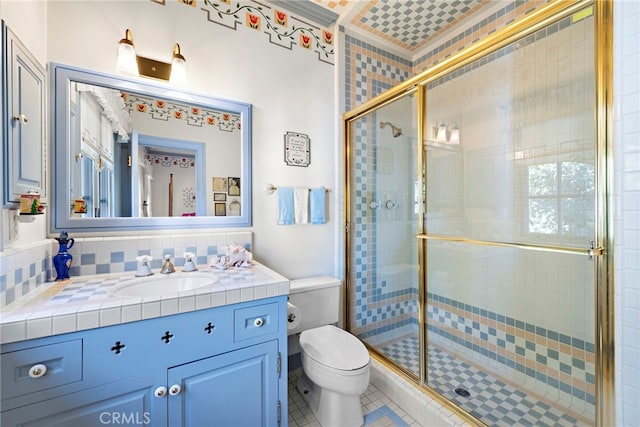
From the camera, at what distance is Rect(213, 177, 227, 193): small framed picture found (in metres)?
1.68

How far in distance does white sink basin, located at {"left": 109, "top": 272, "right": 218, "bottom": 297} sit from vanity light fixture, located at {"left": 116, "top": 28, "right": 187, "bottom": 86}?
42.1 inches

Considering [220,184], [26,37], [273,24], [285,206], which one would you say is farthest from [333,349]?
[273,24]

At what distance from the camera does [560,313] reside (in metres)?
1.57

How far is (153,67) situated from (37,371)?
1.48 m

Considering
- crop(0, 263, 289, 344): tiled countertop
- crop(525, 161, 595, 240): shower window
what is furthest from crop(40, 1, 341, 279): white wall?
crop(525, 161, 595, 240): shower window

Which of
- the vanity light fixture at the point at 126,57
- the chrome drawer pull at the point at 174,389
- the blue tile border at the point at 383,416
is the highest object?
the vanity light fixture at the point at 126,57

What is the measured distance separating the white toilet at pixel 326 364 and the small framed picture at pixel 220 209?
0.66 meters

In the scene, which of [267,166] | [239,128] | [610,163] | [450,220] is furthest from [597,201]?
[239,128]

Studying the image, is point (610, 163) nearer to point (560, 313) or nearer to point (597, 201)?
point (597, 201)

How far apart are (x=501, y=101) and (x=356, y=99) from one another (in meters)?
1.05

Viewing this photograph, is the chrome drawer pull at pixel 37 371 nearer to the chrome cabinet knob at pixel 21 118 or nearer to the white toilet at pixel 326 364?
the chrome cabinet knob at pixel 21 118

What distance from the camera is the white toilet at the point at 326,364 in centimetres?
137

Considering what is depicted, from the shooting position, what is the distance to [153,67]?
1.51 m

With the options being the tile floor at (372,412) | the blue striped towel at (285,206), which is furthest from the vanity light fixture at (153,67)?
the tile floor at (372,412)
